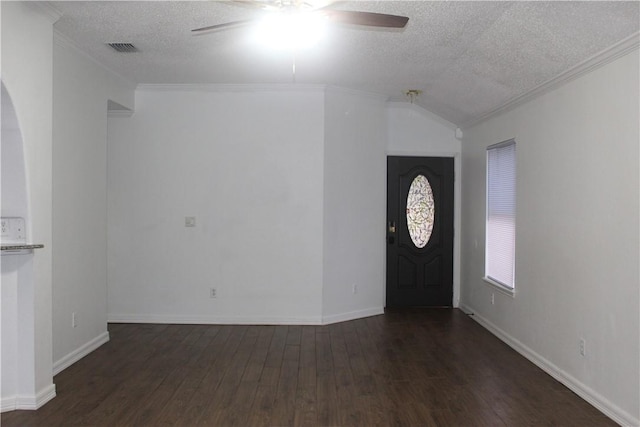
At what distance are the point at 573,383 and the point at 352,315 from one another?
2772 millimetres

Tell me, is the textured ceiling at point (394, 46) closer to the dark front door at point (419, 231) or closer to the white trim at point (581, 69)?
the white trim at point (581, 69)

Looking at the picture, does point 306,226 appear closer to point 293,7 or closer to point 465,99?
point 465,99

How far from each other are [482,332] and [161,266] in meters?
3.59

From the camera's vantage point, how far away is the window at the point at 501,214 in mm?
5312

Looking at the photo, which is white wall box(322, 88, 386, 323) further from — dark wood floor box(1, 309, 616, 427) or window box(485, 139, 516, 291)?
window box(485, 139, 516, 291)

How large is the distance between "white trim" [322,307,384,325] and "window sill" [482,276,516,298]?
1.34 meters

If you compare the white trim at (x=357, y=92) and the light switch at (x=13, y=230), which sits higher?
the white trim at (x=357, y=92)

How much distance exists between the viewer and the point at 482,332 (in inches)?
226

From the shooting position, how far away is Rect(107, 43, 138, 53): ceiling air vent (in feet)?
14.8

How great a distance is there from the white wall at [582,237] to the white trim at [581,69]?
5cm

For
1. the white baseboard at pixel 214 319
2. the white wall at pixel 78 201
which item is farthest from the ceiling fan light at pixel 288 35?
the white baseboard at pixel 214 319

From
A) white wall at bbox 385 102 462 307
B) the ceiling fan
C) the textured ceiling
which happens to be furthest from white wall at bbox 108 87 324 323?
the ceiling fan

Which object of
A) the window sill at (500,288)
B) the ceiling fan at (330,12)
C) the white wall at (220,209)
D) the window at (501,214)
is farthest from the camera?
the white wall at (220,209)

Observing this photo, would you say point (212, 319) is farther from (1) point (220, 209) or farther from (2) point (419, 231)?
(2) point (419, 231)
